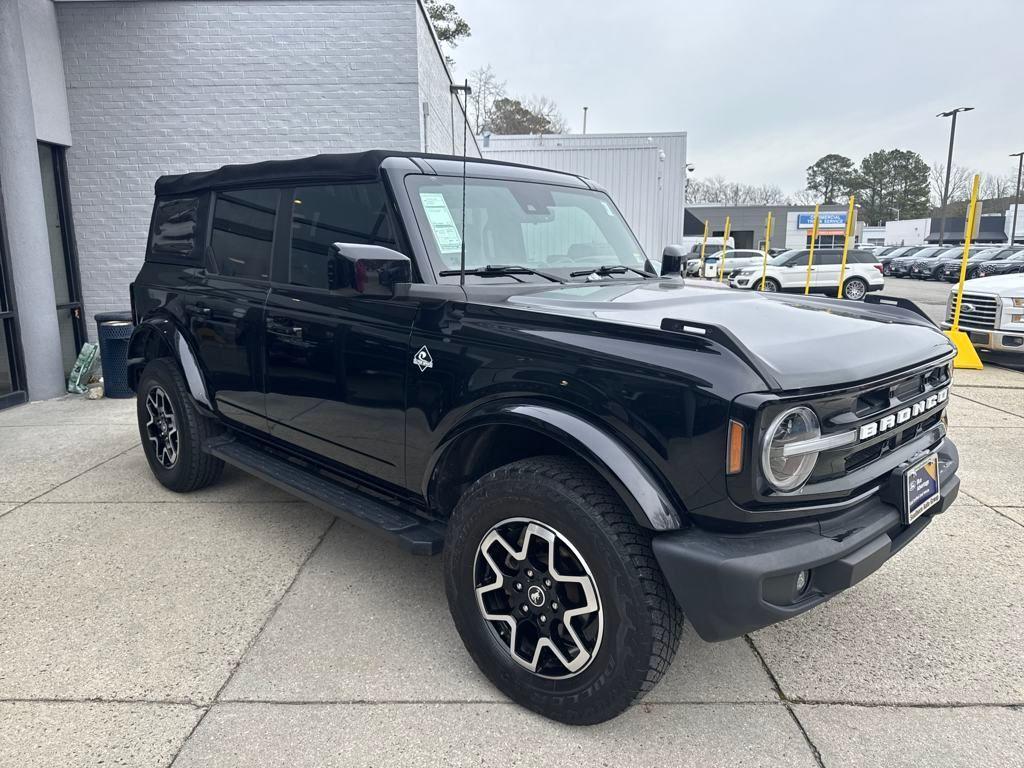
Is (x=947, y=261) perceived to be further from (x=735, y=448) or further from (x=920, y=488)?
(x=735, y=448)

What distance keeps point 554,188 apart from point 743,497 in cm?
223

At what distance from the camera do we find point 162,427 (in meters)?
4.50

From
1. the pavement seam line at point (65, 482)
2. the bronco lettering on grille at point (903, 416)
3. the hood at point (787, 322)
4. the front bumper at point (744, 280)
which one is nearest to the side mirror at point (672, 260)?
the hood at point (787, 322)

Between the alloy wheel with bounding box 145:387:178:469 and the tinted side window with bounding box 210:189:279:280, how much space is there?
3.36 feet

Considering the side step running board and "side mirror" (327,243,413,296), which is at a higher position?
"side mirror" (327,243,413,296)

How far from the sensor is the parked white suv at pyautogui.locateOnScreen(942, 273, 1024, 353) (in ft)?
29.9

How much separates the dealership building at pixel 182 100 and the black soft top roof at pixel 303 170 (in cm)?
482

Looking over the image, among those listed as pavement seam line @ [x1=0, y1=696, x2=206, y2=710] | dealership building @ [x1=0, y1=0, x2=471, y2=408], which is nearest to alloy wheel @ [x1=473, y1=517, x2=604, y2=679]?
pavement seam line @ [x1=0, y1=696, x2=206, y2=710]

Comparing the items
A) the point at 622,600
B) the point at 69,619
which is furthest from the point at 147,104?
the point at 622,600

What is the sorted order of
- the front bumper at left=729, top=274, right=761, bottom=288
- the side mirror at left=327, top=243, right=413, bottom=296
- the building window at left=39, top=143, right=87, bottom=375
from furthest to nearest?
the front bumper at left=729, top=274, right=761, bottom=288 → the building window at left=39, top=143, right=87, bottom=375 → the side mirror at left=327, top=243, right=413, bottom=296

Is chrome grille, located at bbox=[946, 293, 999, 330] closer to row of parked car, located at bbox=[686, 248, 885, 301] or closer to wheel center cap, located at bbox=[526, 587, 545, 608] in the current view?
wheel center cap, located at bbox=[526, 587, 545, 608]

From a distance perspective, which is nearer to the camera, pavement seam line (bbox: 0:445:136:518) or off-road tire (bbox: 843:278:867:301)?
pavement seam line (bbox: 0:445:136:518)

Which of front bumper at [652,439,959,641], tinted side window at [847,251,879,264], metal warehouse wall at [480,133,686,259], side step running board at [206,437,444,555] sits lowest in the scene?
side step running board at [206,437,444,555]

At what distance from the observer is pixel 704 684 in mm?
2602
